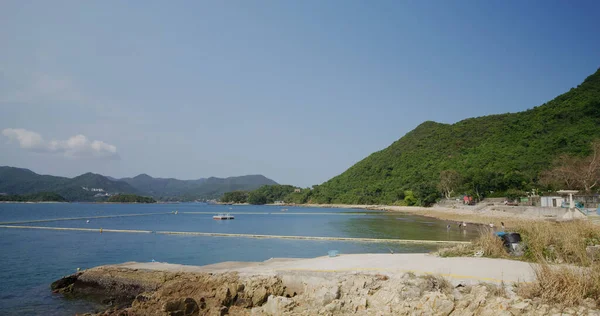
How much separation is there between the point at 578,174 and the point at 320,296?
144 feet

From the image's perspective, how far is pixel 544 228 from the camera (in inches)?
433

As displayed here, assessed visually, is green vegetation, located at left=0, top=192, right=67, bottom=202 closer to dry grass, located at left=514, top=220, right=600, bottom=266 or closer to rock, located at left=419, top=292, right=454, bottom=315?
rock, located at left=419, top=292, right=454, bottom=315

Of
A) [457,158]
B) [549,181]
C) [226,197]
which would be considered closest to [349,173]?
[457,158]

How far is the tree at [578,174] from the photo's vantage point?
39.2m

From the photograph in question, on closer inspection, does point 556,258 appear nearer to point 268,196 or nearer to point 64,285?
point 64,285

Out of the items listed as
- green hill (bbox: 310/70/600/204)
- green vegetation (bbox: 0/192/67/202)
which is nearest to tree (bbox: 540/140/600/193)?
green hill (bbox: 310/70/600/204)

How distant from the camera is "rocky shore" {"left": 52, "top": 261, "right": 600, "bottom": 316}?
7.02 metres

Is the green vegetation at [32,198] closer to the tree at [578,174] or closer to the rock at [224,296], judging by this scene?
the tree at [578,174]

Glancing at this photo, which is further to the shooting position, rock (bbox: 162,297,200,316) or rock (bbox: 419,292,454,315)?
rock (bbox: 162,297,200,316)

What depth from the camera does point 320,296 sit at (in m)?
8.50

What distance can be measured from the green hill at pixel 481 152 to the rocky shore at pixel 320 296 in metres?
55.0

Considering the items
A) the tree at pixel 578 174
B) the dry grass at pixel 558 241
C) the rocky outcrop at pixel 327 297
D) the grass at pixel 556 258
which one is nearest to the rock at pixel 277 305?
the rocky outcrop at pixel 327 297

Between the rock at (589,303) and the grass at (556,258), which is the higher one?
the grass at (556,258)

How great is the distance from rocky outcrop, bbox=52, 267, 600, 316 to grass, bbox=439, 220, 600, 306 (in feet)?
0.88
